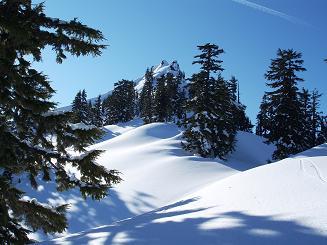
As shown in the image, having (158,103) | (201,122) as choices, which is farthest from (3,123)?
(158,103)

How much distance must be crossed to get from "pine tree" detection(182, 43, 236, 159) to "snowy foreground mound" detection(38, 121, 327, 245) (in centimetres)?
565

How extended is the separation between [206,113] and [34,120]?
2683 cm

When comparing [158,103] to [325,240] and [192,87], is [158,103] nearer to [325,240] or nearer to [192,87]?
[192,87]

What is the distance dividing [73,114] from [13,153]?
1.39 m

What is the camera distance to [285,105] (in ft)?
104

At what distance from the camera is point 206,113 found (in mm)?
33500

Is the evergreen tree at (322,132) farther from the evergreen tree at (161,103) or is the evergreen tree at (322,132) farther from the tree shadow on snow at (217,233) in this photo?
the tree shadow on snow at (217,233)

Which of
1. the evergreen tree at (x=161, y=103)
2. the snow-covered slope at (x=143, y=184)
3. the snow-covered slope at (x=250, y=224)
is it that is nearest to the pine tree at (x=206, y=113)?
the snow-covered slope at (x=143, y=184)

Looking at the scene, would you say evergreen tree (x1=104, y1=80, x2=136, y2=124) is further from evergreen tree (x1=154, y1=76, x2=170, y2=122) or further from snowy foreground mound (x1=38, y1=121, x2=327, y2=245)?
snowy foreground mound (x1=38, y1=121, x2=327, y2=245)

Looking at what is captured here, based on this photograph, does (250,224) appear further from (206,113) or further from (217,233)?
(206,113)

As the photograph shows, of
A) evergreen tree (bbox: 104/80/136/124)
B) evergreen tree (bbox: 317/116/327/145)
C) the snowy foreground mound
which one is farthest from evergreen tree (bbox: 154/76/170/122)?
the snowy foreground mound

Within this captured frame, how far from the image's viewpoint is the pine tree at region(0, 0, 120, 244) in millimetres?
7164

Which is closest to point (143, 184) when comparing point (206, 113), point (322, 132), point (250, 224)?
point (206, 113)

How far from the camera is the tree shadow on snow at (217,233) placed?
221 inches
